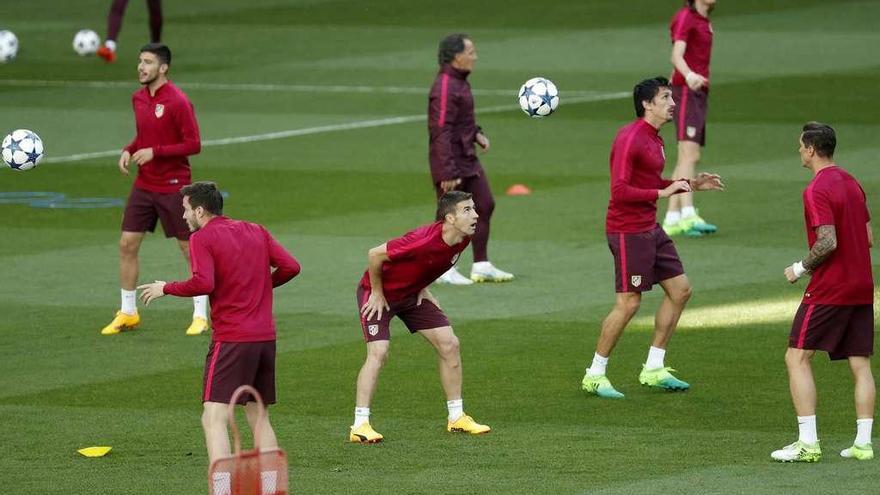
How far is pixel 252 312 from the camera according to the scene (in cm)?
1090

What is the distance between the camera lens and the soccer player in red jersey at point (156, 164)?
630 inches

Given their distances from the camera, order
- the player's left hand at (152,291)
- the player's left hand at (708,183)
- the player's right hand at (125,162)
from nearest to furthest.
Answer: the player's left hand at (152,291) < the player's left hand at (708,183) < the player's right hand at (125,162)

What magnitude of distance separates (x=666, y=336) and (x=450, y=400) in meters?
2.08

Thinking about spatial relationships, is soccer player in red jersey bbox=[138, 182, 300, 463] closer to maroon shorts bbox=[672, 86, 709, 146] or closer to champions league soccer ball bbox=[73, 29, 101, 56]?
maroon shorts bbox=[672, 86, 709, 146]

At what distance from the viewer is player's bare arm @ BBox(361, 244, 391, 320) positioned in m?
12.2

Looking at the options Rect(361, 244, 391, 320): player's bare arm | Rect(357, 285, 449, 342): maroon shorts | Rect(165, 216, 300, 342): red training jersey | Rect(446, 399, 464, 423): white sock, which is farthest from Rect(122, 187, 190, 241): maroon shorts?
Rect(165, 216, 300, 342): red training jersey

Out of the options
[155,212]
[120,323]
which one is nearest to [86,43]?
[155,212]

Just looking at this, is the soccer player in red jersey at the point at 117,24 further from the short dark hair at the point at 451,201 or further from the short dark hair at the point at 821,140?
the short dark hair at the point at 821,140

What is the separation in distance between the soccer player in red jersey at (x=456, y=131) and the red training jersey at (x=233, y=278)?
682 centimetres

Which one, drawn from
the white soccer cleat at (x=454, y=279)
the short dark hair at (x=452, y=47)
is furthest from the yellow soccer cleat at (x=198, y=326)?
the short dark hair at (x=452, y=47)

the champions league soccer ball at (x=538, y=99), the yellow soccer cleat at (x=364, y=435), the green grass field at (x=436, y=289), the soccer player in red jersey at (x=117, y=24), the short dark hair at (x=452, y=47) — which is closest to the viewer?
the green grass field at (x=436, y=289)

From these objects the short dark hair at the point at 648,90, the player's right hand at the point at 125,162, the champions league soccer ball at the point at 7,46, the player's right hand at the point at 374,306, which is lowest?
the player's right hand at the point at 374,306

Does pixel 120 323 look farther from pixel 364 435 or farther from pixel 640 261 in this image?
pixel 640 261

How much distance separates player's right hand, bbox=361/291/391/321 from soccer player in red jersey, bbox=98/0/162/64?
2450 centimetres
